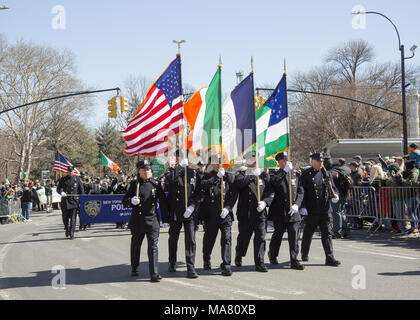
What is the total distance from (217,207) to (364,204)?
6.92 m

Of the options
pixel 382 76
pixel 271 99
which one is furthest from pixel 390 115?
pixel 271 99

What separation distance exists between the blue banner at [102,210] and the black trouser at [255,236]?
750cm

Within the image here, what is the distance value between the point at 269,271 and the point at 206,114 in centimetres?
305

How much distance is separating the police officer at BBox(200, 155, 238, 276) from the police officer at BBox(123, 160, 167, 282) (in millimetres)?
761

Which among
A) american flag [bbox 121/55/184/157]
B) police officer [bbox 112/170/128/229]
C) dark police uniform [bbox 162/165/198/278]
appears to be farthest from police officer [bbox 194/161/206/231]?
police officer [bbox 112/170/128/229]

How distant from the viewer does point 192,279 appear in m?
7.37

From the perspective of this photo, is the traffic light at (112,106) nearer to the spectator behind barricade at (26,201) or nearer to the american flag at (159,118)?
the spectator behind barricade at (26,201)

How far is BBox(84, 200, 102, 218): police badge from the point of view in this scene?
14.9m

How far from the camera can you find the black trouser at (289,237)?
803cm

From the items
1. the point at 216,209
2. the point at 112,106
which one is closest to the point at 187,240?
the point at 216,209

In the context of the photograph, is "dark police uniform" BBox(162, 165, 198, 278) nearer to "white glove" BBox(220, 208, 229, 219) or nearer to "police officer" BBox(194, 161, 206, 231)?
"police officer" BBox(194, 161, 206, 231)

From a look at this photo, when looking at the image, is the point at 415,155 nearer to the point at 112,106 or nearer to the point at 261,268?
the point at 261,268

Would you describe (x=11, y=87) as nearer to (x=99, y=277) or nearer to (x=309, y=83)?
(x=309, y=83)

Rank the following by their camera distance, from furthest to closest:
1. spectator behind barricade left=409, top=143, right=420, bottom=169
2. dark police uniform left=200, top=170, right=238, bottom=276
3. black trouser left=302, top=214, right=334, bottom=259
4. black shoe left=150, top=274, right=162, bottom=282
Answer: spectator behind barricade left=409, top=143, right=420, bottom=169
black trouser left=302, top=214, right=334, bottom=259
dark police uniform left=200, top=170, right=238, bottom=276
black shoe left=150, top=274, right=162, bottom=282
